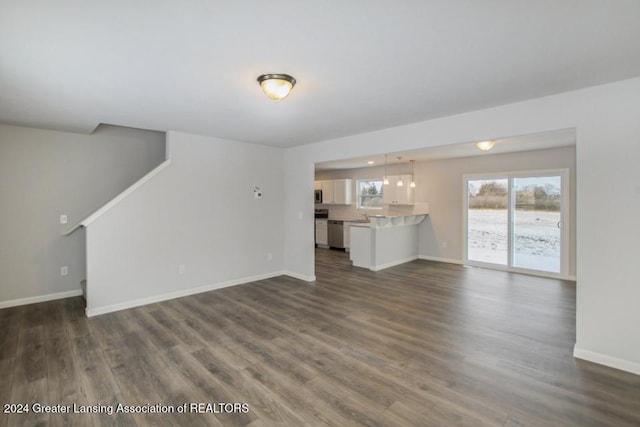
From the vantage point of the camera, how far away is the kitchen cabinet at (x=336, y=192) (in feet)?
30.4

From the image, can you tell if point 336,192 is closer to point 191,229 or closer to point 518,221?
point 518,221

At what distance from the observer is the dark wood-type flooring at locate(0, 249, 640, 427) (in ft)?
7.04

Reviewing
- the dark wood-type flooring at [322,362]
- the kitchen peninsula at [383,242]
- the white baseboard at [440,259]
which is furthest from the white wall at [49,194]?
the white baseboard at [440,259]

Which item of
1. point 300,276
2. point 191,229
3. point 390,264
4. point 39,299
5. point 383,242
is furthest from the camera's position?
point 390,264

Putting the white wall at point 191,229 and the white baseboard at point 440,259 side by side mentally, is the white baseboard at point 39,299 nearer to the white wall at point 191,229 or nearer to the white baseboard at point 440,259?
the white wall at point 191,229

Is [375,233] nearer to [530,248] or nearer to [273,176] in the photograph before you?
[273,176]

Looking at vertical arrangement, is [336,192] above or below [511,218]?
above

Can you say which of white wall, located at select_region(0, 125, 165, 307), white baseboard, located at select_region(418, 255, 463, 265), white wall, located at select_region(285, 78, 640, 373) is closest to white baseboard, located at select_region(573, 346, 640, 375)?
white wall, located at select_region(285, 78, 640, 373)

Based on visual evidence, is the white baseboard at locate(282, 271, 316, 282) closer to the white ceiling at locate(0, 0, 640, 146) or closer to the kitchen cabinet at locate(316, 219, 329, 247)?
the white ceiling at locate(0, 0, 640, 146)

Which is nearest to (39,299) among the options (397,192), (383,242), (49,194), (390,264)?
(49,194)

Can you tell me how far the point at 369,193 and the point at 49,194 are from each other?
23.5 feet

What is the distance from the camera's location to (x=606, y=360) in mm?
2736

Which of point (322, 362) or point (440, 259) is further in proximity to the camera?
point (440, 259)

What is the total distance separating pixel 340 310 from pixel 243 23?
3.44 m
